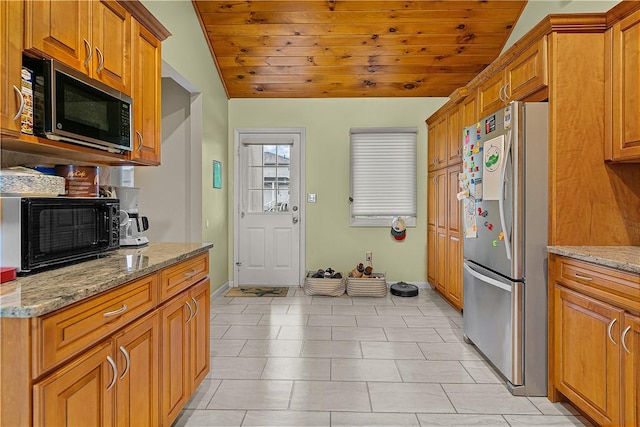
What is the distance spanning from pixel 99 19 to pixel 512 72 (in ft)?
8.33

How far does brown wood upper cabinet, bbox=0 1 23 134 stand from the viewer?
1275 millimetres

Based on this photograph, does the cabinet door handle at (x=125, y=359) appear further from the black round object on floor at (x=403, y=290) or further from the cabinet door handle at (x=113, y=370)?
the black round object on floor at (x=403, y=290)

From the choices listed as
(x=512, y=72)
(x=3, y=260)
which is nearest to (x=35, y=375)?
(x=3, y=260)

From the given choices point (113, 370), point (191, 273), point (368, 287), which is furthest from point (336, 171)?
point (113, 370)

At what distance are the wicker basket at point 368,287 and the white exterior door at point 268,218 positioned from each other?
88cm

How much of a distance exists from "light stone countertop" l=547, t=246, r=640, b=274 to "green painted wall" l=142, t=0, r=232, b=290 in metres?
3.23

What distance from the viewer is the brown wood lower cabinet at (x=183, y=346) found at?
5.65ft

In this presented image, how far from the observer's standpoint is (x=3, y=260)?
129cm

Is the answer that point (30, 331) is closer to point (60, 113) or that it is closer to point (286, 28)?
point (60, 113)

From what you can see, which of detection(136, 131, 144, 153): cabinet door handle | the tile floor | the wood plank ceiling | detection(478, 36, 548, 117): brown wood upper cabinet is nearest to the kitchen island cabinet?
the tile floor

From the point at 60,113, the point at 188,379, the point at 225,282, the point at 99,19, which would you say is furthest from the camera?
the point at 225,282

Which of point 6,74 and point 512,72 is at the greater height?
point 512,72

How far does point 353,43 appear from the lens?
13.6 feet

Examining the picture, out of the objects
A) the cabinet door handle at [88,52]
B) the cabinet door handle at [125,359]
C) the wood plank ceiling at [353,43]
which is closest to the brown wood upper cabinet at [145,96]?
the cabinet door handle at [88,52]
